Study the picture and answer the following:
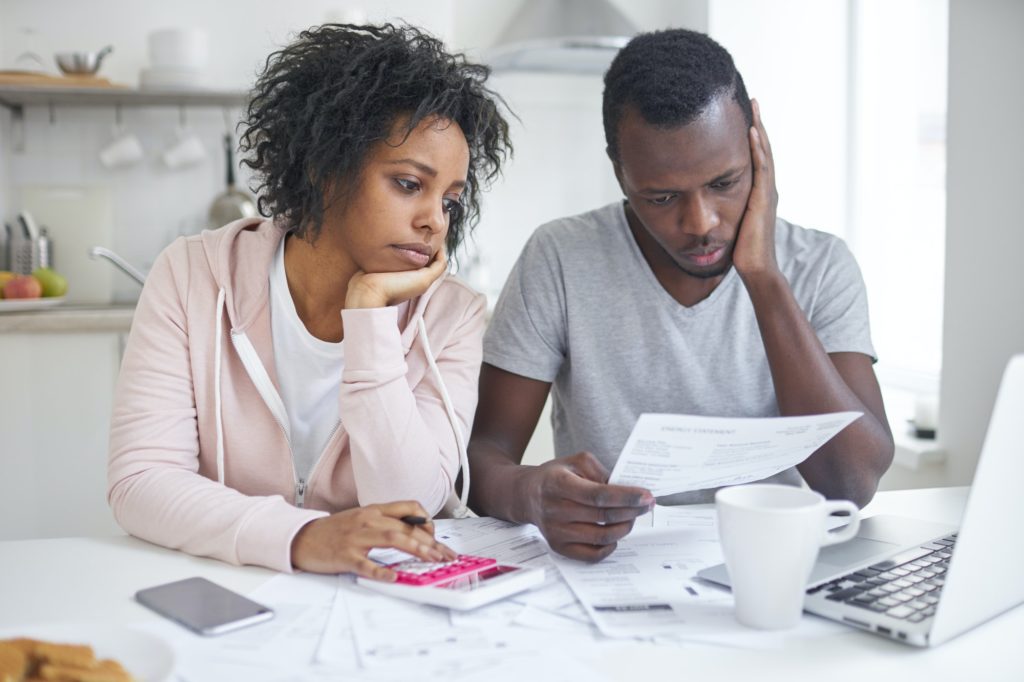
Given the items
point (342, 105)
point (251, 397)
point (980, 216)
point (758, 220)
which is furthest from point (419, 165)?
point (980, 216)

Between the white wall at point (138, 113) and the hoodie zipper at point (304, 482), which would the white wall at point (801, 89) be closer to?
the white wall at point (138, 113)

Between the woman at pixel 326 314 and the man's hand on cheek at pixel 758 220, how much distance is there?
1.21 ft

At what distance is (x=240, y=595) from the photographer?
80cm

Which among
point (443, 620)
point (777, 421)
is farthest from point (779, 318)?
point (443, 620)

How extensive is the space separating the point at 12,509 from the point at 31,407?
287 millimetres

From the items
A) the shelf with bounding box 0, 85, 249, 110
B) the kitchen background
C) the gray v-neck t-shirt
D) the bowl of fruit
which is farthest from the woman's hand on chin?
the shelf with bounding box 0, 85, 249, 110

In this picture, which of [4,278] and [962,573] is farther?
[4,278]

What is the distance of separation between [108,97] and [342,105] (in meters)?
2.18

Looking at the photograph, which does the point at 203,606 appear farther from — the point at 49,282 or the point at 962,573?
the point at 49,282

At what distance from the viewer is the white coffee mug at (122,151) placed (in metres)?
3.10

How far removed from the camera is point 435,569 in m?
0.83

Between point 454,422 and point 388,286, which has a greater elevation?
point 388,286

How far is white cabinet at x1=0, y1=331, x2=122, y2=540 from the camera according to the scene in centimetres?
254

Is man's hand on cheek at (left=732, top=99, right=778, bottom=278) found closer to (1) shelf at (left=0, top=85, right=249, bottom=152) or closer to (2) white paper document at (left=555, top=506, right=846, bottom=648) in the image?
(2) white paper document at (left=555, top=506, right=846, bottom=648)
